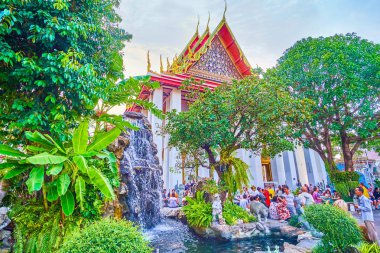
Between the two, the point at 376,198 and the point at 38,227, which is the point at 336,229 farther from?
the point at 376,198

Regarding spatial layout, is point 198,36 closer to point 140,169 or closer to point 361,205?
point 140,169

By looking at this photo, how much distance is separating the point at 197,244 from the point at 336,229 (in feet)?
12.7

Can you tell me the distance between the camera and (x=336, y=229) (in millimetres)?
3854

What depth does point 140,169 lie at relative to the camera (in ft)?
29.1

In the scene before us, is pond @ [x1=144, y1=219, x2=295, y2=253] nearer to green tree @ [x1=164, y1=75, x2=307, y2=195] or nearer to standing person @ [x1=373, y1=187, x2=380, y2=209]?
green tree @ [x1=164, y1=75, x2=307, y2=195]

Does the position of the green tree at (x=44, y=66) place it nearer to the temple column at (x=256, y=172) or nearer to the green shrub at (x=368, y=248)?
the green shrub at (x=368, y=248)

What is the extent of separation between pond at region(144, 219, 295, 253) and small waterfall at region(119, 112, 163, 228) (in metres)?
0.96

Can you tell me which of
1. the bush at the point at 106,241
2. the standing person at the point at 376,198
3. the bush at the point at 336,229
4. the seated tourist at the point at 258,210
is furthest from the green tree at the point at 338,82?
the bush at the point at 106,241

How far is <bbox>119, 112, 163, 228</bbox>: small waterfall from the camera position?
7665 mm

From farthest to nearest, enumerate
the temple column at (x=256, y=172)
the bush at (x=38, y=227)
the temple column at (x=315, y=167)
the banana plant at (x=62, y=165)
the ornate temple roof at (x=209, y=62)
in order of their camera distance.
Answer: the temple column at (x=315, y=167), the temple column at (x=256, y=172), the ornate temple roof at (x=209, y=62), the bush at (x=38, y=227), the banana plant at (x=62, y=165)

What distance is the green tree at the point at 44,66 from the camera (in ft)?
14.0

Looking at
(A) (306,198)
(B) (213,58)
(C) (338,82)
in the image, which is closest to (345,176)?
(C) (338,82)

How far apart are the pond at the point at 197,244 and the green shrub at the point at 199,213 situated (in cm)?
42

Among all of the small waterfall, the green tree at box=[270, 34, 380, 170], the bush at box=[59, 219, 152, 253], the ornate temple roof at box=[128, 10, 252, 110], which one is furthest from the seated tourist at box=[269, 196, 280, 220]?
the ornate temple roof at box=[128, 10, 252, 110]
